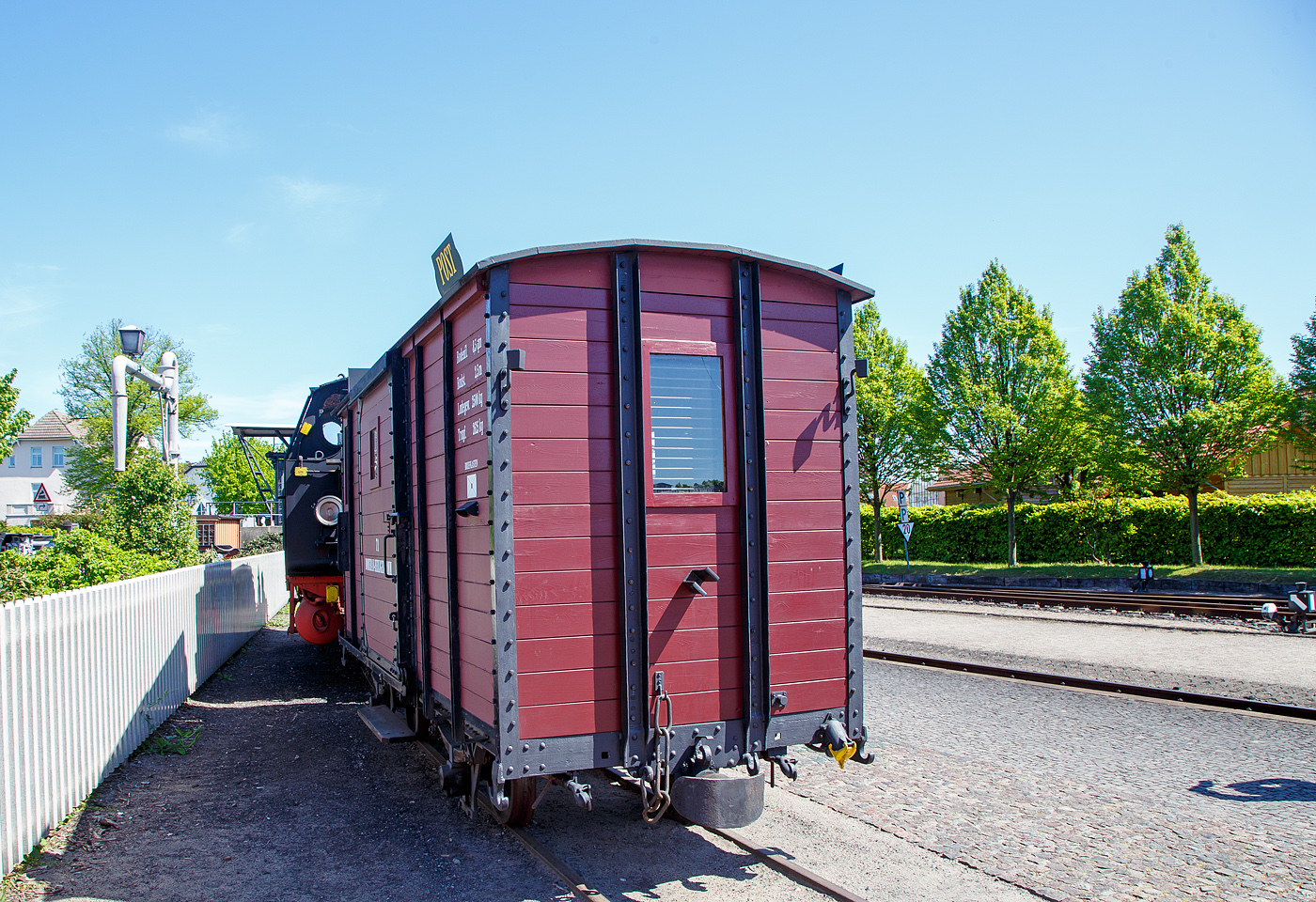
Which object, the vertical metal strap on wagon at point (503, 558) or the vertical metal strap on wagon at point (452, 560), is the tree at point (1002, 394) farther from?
the vertical metal strap on wagon at point (503, 558)

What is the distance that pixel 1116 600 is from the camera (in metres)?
17.5

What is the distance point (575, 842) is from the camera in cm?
521

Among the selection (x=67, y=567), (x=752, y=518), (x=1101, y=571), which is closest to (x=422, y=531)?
(x=752, y=518)

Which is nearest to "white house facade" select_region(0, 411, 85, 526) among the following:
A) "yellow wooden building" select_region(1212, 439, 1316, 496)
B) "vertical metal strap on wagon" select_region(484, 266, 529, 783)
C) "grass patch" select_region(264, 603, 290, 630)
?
"grass patch" select_region(264, 603, 290, 630)

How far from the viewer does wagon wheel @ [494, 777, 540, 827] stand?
5164 millimetres

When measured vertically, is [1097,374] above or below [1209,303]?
below

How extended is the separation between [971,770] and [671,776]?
3167 millimetres

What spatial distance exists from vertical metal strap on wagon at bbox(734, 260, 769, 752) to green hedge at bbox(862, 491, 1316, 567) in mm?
22483

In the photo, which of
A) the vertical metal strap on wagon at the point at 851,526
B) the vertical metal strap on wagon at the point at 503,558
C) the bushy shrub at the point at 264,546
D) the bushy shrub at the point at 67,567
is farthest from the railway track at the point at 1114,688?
the bushy shrub at the point at 264,546

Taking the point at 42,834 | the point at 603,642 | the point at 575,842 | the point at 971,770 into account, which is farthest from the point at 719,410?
the point at 42,834

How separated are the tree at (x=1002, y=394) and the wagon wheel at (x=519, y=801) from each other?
2375cm

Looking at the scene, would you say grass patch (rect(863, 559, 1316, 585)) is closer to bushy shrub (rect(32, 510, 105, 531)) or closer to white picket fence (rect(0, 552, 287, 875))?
white picket fence (rect(0, 552, 287, 875))

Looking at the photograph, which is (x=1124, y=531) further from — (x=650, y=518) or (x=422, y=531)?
(x=650, y=518)

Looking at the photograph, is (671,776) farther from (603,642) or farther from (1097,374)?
(1097,374)
